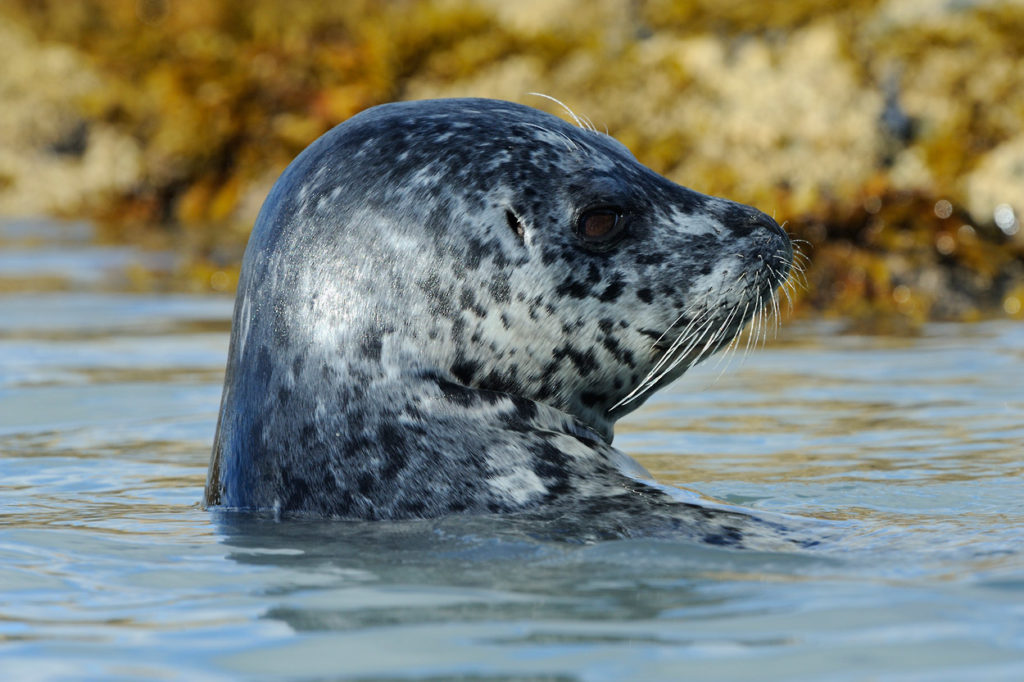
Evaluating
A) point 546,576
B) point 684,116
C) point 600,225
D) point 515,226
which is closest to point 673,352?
point 600,225

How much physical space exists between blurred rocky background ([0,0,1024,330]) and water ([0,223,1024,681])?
4.08 m

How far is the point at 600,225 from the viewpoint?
3824 mm

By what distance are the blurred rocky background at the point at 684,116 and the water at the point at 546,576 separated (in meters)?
4.08

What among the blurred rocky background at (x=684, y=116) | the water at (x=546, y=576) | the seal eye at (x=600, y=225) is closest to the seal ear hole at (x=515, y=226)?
the seal eye at (x=600, y=225)

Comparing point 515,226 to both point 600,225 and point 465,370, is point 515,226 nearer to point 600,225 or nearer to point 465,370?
point 600,225

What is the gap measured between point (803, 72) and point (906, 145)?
1366 millimetres

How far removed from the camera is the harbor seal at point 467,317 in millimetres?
3525

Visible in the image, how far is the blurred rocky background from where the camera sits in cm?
993

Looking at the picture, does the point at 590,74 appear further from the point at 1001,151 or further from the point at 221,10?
the point at 221,10

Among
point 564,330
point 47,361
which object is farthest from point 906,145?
point 564,330

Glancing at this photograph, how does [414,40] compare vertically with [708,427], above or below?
above

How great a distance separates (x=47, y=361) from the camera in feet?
24.6

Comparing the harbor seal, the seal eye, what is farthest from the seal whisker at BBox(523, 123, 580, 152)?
the seal eye

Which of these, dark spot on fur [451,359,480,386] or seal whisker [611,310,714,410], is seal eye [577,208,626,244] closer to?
seal whisker [611,310,714,410]
